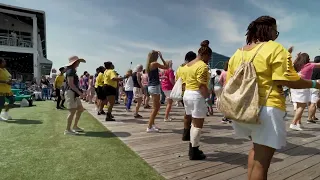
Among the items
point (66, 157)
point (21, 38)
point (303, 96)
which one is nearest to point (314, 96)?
point (303, 96)

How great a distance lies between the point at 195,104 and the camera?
3867mm

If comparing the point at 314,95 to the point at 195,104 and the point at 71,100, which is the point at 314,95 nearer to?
the point at 195,104

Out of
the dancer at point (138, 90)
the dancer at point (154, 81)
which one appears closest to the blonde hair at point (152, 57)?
the dancer at point (154, 81)

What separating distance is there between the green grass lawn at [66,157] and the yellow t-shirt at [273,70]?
5.80ft

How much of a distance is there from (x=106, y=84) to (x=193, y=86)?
4.34 m

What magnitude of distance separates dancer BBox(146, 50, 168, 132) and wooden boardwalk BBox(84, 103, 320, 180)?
0.36 metres

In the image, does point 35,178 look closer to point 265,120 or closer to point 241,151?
point 265,120

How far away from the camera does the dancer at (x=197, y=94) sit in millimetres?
3746

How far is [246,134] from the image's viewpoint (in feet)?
7.23

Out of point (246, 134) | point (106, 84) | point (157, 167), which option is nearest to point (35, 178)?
point (157, 167)

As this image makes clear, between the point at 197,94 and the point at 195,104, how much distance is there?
0.18m

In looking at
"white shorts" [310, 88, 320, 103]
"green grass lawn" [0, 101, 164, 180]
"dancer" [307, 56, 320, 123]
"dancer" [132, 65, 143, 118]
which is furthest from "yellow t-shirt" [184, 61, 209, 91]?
"white shorts" [310, 88, 320, 103]

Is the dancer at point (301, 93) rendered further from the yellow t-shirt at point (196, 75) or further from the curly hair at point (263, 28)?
the curly hair at point (263, 28)

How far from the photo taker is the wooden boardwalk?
3.21 meters
